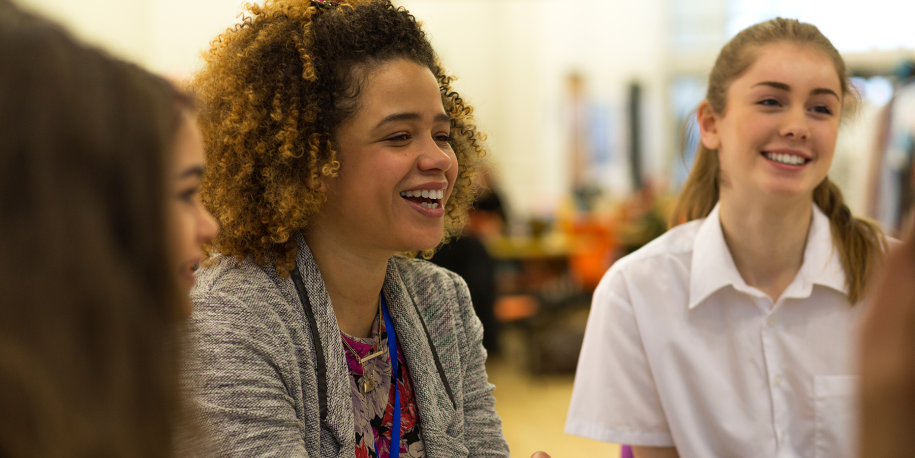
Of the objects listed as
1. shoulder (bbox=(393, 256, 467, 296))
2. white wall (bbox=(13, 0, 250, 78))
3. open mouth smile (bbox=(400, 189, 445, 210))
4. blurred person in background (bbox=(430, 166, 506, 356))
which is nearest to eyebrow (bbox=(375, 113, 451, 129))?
open mouth smile (bbox=(400, 189, 445, 210))

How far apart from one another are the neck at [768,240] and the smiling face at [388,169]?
2.55 ft

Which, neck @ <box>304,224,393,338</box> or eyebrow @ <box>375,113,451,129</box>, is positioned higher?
eyebrow @ <box>375,113,451,129</box>

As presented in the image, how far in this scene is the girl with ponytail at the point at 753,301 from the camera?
5.22ft

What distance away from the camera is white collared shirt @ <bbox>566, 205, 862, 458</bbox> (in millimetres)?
1579

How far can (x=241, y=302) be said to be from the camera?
1225mm

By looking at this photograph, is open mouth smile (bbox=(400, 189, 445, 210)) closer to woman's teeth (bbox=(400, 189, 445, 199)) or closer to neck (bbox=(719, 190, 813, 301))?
woman's teeth (bbox=(400, 189, 445, 199))

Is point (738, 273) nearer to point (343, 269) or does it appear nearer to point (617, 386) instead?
point (617, 386)

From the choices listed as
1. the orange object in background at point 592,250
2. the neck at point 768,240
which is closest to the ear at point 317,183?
the neck at point 768,240

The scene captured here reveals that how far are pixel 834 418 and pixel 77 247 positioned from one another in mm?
1559

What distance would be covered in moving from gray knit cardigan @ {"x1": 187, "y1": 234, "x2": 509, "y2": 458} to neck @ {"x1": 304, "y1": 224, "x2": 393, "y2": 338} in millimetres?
51

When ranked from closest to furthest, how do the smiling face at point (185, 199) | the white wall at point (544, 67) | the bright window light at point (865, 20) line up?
the smiling face at point (185, 199), the bright window light at point (865, 20), the white wall at point (544, 67)

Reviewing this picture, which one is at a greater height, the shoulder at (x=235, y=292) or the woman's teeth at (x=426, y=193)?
the woman's teeth at (x=426, y=193)

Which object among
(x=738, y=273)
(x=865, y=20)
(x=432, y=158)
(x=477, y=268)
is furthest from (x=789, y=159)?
(x=865, y=20)

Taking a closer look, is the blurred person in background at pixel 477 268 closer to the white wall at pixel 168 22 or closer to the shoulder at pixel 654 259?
the shoulder at pixel 654 259
